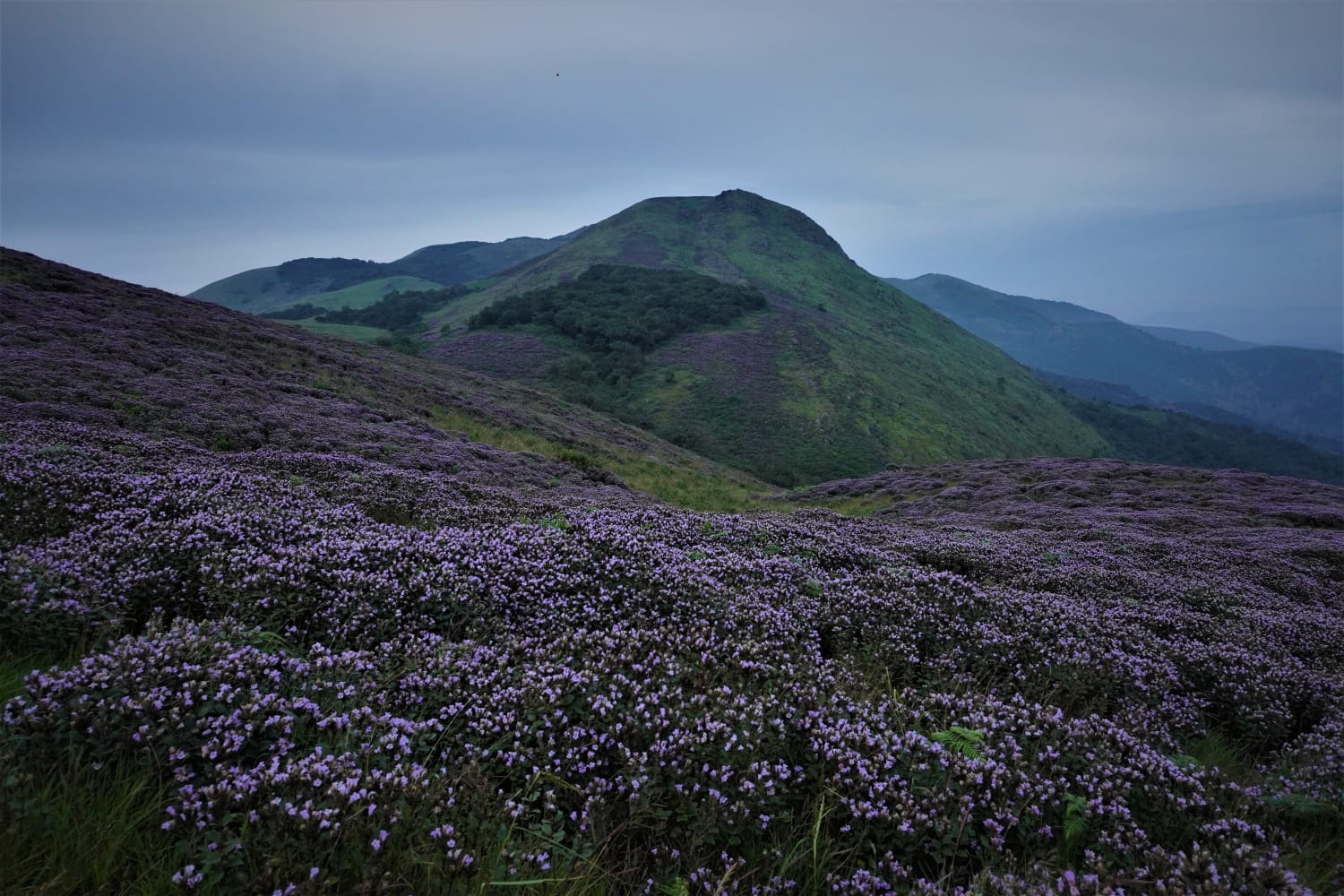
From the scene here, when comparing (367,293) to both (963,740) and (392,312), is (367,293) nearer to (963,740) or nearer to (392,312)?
(392,312)

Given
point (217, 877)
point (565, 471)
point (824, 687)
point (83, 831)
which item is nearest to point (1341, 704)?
point (824, 687)

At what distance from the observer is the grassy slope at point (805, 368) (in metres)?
78.1

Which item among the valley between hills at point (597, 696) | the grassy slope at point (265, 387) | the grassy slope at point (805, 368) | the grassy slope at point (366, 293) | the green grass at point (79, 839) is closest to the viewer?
the green grass at point (79, 839)

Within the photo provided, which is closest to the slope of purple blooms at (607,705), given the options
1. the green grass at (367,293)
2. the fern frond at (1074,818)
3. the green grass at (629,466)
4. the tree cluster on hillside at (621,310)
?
the fern frond at (1074,818)

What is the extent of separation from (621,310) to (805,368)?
34.7 meters

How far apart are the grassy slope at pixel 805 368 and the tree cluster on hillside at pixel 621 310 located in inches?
188

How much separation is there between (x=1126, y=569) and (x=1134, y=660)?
8.26 metres

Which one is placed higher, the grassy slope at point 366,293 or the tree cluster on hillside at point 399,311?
the grassy slope at point 366,293

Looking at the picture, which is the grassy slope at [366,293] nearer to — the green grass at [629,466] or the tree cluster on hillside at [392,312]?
the tree cluster on hillside at [392,312]

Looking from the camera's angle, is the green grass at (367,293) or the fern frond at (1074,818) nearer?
the fern frond at (1074,818)

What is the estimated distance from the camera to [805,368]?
305 feet

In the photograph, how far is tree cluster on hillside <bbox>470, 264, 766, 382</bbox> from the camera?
9331 cm

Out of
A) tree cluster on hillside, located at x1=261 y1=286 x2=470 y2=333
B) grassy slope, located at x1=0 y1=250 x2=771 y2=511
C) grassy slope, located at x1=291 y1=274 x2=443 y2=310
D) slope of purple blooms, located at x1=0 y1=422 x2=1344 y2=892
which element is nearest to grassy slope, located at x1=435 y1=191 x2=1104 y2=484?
tree cluster on hillside, located at x1=261 y1=286 x2=470 y2=333

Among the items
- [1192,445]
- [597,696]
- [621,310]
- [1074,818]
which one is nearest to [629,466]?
[597,696]
